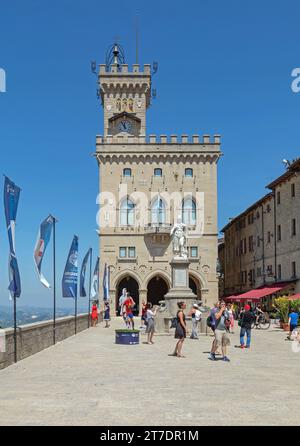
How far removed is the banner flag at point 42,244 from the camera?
19422mm

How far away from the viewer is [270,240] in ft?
177

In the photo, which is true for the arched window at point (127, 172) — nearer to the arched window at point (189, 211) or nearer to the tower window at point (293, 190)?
the arched window at point (189, 211)

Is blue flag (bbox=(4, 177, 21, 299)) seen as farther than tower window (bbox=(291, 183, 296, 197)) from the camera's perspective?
No

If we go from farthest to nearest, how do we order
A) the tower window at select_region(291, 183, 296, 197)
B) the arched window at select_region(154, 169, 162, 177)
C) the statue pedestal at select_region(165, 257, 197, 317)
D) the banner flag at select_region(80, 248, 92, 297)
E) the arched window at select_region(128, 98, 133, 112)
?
the arched window at select_region(128, 98, 133, 112), the arched window at select_region(154, 169, 162, 177), the tower window at select_region(291, 183, 296, 197), the banner flag at select_region(80, 248, 92, 297), the statue pedestal at select_region(165, 257, 197, 317)

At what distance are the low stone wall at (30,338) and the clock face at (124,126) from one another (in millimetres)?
42250

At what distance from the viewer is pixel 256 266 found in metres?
60.0

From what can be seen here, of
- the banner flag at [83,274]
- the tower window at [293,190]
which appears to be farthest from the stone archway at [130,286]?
the banner flag at [83,274]

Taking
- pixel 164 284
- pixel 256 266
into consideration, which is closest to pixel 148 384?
pixel 256 266

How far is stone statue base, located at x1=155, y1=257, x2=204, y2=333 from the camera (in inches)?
1227

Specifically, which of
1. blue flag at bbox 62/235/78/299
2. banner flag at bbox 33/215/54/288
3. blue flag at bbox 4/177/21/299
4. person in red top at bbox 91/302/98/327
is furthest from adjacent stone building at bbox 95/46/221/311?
blue flag at bbox 4/177/21/299

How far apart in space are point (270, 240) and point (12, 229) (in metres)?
40.3

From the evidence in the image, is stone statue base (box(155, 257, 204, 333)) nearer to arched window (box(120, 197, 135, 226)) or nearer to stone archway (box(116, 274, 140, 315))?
arched window (box(120, 197, 135, 226))

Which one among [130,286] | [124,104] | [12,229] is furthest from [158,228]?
[12,229]

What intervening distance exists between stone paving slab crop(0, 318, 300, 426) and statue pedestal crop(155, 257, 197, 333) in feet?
33.8
